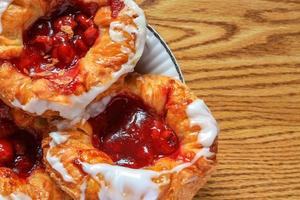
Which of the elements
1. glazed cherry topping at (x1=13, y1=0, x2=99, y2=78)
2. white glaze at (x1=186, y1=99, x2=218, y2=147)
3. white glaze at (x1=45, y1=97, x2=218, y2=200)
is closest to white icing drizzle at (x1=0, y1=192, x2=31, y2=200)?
white glaze at (x1=45, y1=97, x2=218, y2=200)

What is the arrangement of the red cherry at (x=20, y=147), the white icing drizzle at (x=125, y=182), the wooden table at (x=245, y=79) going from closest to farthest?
the white icing drizzle at (x=125, y=182) < the red cherry at (x=20, y=147) < the wooden table at (x=245, y=79)

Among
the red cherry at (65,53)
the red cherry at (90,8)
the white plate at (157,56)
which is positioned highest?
the red cherry at (90,8)

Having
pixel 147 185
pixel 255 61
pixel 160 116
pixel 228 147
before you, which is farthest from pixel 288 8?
pixel 147 185

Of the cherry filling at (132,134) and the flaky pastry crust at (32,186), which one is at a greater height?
the cherry filling at (132,134)

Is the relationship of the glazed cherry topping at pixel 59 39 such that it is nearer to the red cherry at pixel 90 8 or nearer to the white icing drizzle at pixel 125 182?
the red cherry at pixel 90 8

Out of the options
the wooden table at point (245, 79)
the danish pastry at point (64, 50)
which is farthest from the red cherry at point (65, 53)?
the wooden table at point (245, 79)

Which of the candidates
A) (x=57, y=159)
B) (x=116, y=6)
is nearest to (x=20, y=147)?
(x=57, y=159)

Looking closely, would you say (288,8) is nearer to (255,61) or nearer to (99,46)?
(255,61)

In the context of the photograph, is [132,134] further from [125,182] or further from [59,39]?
[59,39]
